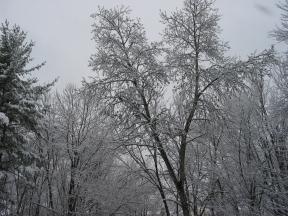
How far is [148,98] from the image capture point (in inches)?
403


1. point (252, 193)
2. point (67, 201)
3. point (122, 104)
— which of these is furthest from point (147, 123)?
point (67, 201)

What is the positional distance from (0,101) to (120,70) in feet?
21.8

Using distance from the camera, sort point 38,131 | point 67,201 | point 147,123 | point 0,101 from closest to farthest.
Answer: point 147,123, point 0,101, point 38,131, point 67,201

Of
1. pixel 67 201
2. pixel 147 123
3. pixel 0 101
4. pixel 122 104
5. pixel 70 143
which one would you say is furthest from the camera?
Answer: pixel 70 143

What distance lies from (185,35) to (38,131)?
336 inches

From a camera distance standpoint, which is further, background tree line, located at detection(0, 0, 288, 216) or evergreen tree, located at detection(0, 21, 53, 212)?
evergreen tree, located at detection(0, 21, 53, 212)

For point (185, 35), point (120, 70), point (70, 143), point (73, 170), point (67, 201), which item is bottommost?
point (67, 201)

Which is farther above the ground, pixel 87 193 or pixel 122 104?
pixel 122 104

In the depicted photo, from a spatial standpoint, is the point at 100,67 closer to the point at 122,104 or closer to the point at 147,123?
the point at 122,104

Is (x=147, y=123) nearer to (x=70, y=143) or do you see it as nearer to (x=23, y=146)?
(x=23, y=146)

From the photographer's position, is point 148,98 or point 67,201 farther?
point 67,201

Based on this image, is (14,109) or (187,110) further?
(14,109)

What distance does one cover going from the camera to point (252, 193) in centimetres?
1002

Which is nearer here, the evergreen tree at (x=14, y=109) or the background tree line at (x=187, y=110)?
the background tree line at (x=187, y=110)
